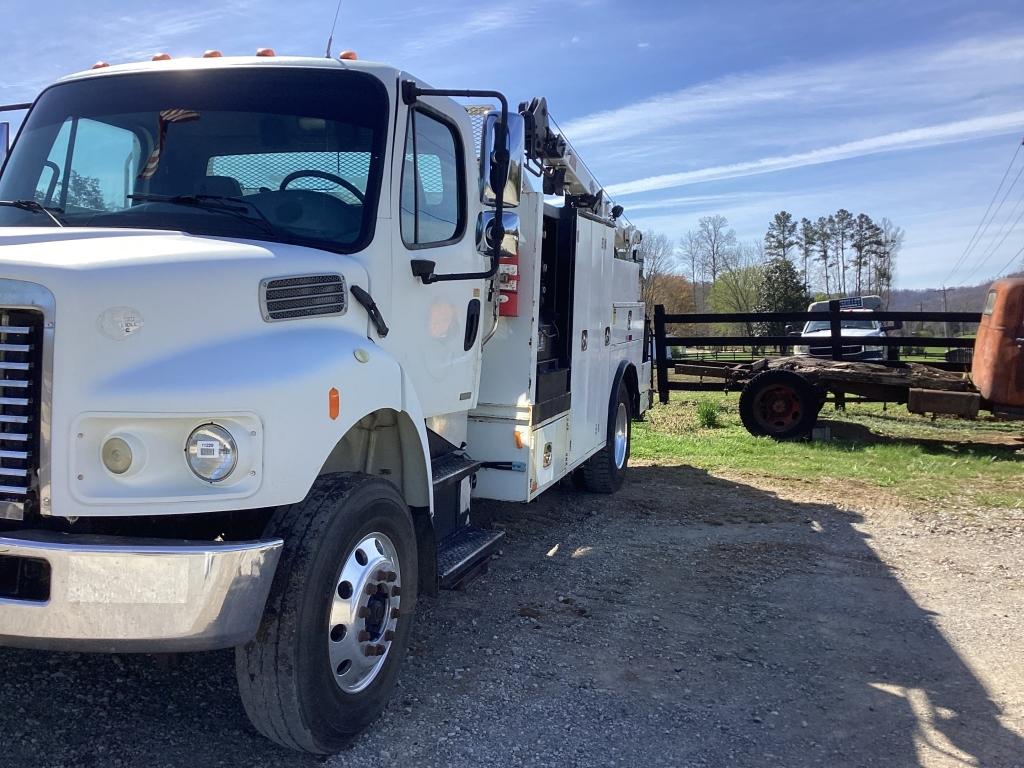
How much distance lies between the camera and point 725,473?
30.5 ft

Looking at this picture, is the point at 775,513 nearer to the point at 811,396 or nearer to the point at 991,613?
the point at 991,613

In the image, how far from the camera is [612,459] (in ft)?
26.2

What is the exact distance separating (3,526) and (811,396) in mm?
9772

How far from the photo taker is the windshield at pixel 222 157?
365 centimetres

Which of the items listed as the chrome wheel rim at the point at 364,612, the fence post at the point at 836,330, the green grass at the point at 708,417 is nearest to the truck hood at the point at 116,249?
the chrome wheel rim at the point at 364,612

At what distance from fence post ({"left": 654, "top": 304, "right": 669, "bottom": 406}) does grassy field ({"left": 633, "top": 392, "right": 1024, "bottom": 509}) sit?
0.30 meters

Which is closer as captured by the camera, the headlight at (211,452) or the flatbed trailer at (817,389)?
the headlight at (211,452)

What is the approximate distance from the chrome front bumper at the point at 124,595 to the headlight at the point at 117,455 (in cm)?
22

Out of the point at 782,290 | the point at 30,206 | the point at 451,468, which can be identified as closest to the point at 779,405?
the point at 451,468

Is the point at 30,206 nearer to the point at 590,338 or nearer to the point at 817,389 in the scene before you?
the point at 590,338

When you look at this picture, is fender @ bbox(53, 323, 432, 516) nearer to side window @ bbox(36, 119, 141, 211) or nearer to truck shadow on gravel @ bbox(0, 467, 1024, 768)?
truck shadow on gravel @ bbox(0, 467, 1024, 768)

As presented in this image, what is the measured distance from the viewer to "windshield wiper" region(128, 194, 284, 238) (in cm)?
354

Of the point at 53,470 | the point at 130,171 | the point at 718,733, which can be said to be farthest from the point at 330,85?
the point at 718,733

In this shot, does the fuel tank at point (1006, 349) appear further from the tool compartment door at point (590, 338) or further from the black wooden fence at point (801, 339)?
the tool compartment door at point (590, 338)
